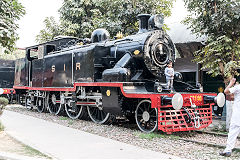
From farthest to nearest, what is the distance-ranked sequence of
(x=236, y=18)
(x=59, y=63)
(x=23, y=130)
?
(x=59, y=63)
(x=236, y=18)
(x=23, y=130)

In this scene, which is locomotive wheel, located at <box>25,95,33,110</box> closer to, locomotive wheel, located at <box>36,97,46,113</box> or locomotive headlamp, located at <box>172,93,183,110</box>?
locomotive wheel, located at <box>36,97,46,113</box>

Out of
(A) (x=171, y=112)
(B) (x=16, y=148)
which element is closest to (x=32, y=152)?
(B) (x=16, y=148)

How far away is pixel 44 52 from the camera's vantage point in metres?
12.5

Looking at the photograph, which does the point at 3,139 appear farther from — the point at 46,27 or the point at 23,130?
the point at 46,27

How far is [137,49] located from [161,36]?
2.88ft

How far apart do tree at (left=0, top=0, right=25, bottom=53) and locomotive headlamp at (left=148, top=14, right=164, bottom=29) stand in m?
3.71

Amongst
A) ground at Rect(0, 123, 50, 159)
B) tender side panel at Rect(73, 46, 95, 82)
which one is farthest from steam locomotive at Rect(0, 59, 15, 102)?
ground at Rect(0, 123, 50, 159)

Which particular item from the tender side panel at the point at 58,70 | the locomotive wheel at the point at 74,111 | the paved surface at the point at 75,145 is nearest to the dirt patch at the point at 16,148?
the paved surface at the point at 75,145

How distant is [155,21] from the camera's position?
327 inches

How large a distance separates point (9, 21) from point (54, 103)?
5820mm

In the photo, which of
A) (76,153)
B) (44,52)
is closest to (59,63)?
(44,52)

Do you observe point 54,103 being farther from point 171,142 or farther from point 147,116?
point 171,142

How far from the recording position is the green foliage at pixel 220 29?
25.4 ft

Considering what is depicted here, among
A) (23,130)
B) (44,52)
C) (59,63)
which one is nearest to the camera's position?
(23,130)
